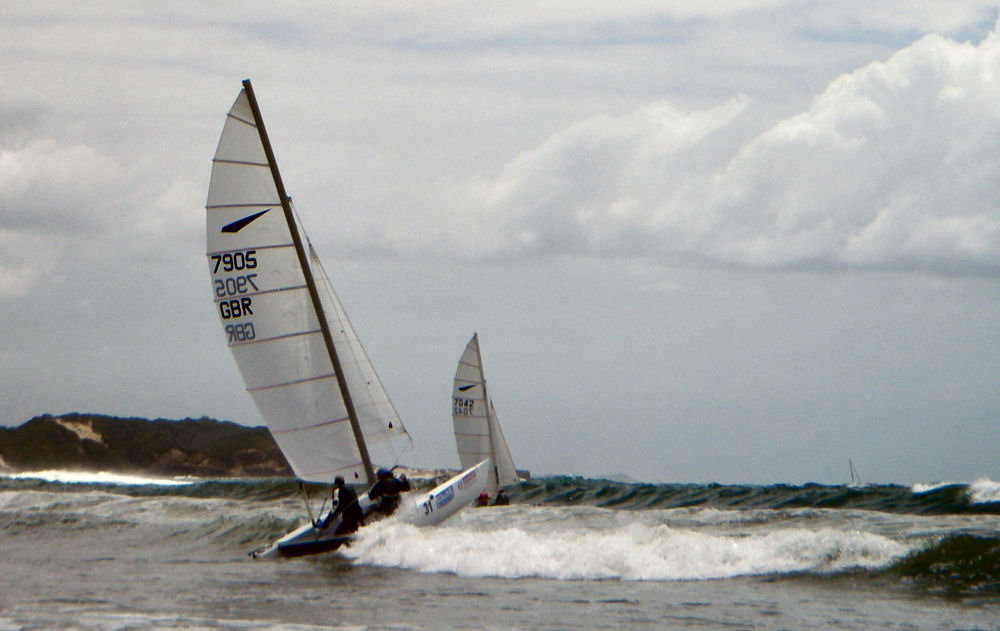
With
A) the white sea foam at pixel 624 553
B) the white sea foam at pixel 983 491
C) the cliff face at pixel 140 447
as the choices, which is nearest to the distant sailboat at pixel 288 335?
the white sea foam at pixel 624 553

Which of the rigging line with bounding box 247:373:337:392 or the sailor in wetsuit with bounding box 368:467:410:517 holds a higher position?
the rigging line with bounding box 247:373:337:392

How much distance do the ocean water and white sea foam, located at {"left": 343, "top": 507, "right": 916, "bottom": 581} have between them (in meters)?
0.03

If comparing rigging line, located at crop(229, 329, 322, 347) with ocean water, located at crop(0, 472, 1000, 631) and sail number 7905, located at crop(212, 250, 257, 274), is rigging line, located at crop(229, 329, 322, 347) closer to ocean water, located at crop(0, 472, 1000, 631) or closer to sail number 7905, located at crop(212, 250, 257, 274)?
sail number 7905, located at crop(212, 250, 257, 274)

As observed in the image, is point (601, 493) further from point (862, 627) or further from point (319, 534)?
point (862, 627)

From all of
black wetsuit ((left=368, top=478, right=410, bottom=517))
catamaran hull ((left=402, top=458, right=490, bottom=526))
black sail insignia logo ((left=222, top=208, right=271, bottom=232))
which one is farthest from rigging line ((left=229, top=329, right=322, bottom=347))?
catamaran hull ((left=402, top=458, right=490, bottom=526))

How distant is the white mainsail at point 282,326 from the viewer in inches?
680

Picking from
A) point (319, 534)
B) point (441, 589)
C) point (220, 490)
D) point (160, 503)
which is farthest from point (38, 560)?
point (220, 490)

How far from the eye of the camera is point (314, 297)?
59.2 ft

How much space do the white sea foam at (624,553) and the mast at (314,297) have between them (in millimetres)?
1636

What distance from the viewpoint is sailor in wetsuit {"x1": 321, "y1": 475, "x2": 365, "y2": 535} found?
17.4 meters

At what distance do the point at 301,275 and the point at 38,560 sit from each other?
22.1 feet

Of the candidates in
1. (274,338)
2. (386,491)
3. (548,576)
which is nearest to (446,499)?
(386,491)

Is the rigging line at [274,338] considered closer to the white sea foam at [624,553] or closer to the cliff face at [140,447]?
the white sea foam at [624,553]

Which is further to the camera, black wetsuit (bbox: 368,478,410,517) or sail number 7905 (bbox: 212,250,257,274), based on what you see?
black wetsuit (bbox: 368,478,410,517)
